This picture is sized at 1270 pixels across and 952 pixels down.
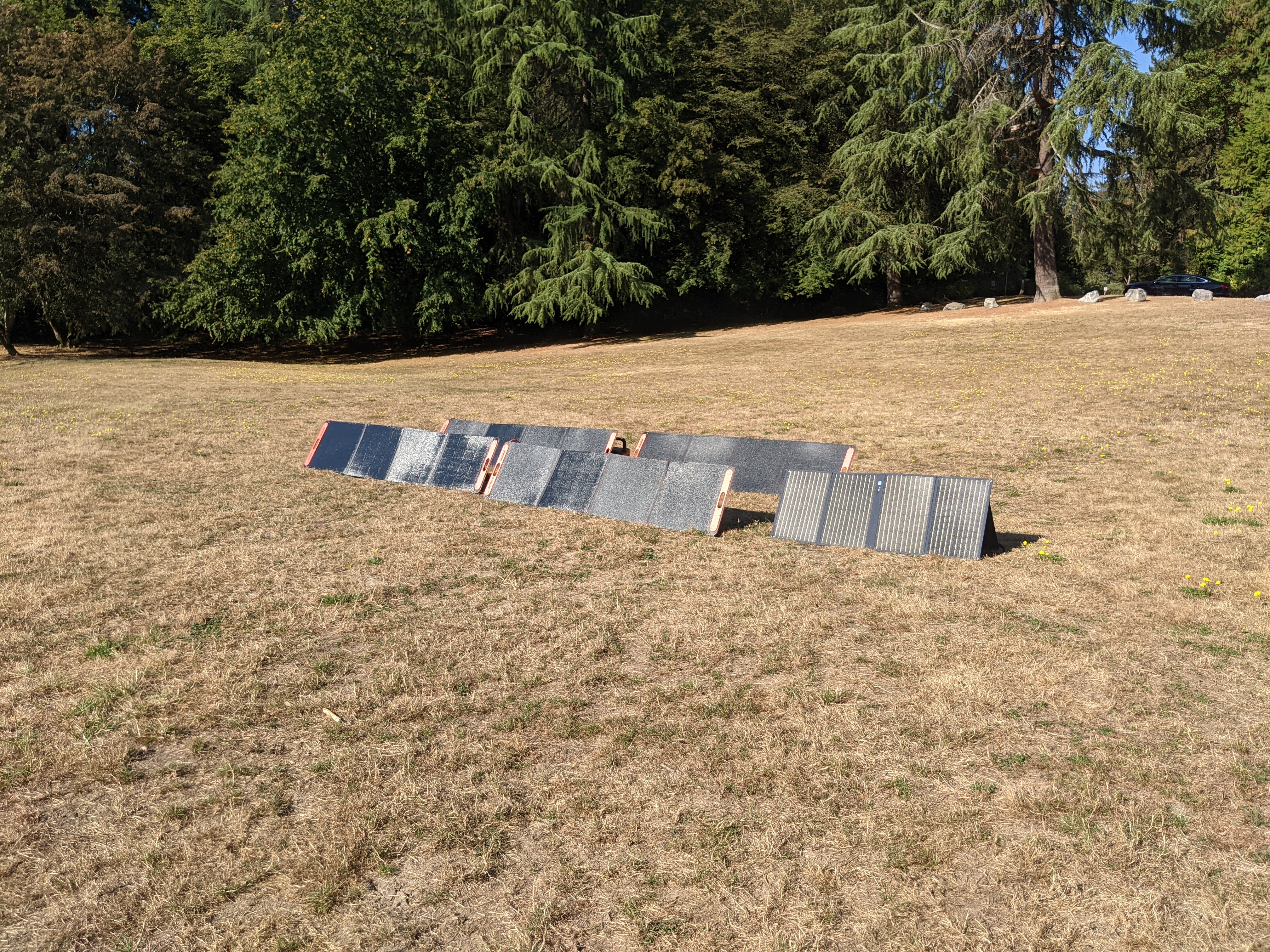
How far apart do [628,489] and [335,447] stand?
17.8ft

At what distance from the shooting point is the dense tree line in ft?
107

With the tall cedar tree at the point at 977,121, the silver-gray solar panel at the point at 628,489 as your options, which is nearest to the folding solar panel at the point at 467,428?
the silver-gray solar panel at the point at 628,489

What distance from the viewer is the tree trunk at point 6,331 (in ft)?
107

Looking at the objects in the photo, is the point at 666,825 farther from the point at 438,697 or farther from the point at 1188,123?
the point at 1188,123

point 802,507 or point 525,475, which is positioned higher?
point 525,475

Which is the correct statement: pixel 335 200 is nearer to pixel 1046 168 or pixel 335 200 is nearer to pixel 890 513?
pixel 1046 168

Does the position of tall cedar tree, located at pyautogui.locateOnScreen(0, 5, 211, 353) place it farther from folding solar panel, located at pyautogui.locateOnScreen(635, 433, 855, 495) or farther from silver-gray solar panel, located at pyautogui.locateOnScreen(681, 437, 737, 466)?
silver-gray solar panel, located at pyautogui.locateOnScreen(681, 437, 737, 466)

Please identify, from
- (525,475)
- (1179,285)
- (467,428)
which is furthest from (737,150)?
(525,475)

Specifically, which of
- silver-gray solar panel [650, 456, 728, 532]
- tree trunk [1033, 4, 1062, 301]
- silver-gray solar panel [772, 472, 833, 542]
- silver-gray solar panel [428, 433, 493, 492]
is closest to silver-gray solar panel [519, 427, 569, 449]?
silver-gray solar panel [428, 433, 493, 492]

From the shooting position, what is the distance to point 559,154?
37.2m

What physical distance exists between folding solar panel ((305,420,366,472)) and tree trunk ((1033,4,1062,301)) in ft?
87.5

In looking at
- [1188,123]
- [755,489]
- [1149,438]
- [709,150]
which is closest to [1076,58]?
[1188,123]

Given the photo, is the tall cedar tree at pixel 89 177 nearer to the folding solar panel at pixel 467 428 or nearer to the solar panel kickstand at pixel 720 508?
the folding solar panel at pixel 467 428

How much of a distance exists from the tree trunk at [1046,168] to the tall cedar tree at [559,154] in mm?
14046
